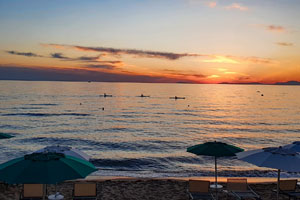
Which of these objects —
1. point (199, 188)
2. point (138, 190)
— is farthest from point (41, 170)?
point (138, 190)

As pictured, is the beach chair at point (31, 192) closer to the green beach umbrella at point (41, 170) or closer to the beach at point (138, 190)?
the beach at point (138, 190)

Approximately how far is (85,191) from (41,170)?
18.4 ft

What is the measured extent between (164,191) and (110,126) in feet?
101

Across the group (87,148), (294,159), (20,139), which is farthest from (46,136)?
(294,159)

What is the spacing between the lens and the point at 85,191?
10.5m

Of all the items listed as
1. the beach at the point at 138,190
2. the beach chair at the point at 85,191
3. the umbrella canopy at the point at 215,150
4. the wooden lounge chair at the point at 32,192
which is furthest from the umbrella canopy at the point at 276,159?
the wooden lounge chair at the point at 32,192

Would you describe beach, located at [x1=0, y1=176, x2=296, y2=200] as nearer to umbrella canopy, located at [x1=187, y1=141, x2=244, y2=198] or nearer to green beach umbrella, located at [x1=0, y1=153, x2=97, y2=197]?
umbrella canopy, located at [x1=187, y1=141, x2=244, y2=198]

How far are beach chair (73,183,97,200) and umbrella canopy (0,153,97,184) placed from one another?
494 cm

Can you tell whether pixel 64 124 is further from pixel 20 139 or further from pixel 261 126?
pixel 261 126

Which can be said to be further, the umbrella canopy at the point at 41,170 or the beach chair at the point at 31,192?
the beach chair at the point at 31,192

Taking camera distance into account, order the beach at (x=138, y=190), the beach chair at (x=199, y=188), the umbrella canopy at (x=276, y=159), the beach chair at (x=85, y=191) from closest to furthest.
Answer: the umbrella canopy at (x=276, y=159)
the beach chair at (x=85, y=191)
the beach chair at (x=199, y=188)
the beach at (x=138, y=190)

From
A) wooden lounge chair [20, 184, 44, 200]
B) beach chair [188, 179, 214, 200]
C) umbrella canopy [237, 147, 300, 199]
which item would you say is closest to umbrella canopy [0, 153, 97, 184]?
wooden lounge chair [20, 184, 44, 200]

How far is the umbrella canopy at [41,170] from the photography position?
5.18 m

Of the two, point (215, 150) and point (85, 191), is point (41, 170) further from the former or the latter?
point (215, 150)
